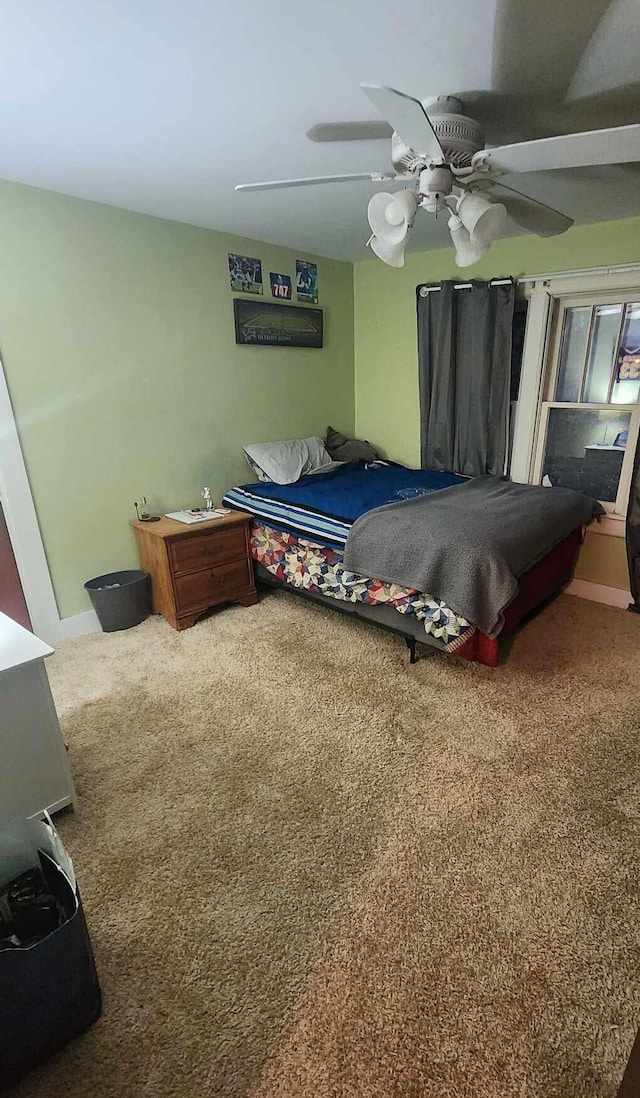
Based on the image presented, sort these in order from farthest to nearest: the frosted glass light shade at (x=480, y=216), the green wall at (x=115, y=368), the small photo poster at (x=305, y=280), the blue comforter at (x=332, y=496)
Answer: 1. the small photo poster at (x=305, y=280)
2. the blue comforter at (x=332, y=496)
3. the green wall at (x=115, y=368)
4. the frosted glass light shade at (x=480, y=216)

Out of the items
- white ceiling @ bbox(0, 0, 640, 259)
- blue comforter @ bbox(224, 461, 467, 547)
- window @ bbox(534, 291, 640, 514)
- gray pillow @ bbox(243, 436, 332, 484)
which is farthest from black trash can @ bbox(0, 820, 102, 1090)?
window @ bbox(534, 291, 640, 514)

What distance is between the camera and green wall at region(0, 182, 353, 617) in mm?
2459

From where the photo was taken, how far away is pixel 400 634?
2.55 m

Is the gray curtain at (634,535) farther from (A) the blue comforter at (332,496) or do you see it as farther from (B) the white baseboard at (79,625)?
(B) the white baseboard at (79,625)

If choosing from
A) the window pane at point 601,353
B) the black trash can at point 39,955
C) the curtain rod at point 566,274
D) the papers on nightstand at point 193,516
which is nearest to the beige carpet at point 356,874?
the black trash can at point 39,955

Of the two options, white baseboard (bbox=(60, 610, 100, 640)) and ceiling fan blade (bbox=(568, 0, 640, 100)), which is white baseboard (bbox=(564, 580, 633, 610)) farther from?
white baseboard (bbox=(60, 610, 100, 640))

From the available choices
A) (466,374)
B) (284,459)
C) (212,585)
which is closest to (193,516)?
(212,585)

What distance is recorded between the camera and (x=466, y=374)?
342 centimetres

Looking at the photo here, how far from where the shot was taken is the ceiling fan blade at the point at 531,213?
1832mm

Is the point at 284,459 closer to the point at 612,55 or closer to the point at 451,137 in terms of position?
the point at 451,137

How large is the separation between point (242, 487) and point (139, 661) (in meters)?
1.34

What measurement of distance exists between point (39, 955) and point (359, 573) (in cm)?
186

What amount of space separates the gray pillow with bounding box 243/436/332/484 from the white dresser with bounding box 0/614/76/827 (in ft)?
6.65

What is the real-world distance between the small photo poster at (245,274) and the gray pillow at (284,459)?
996 mm
